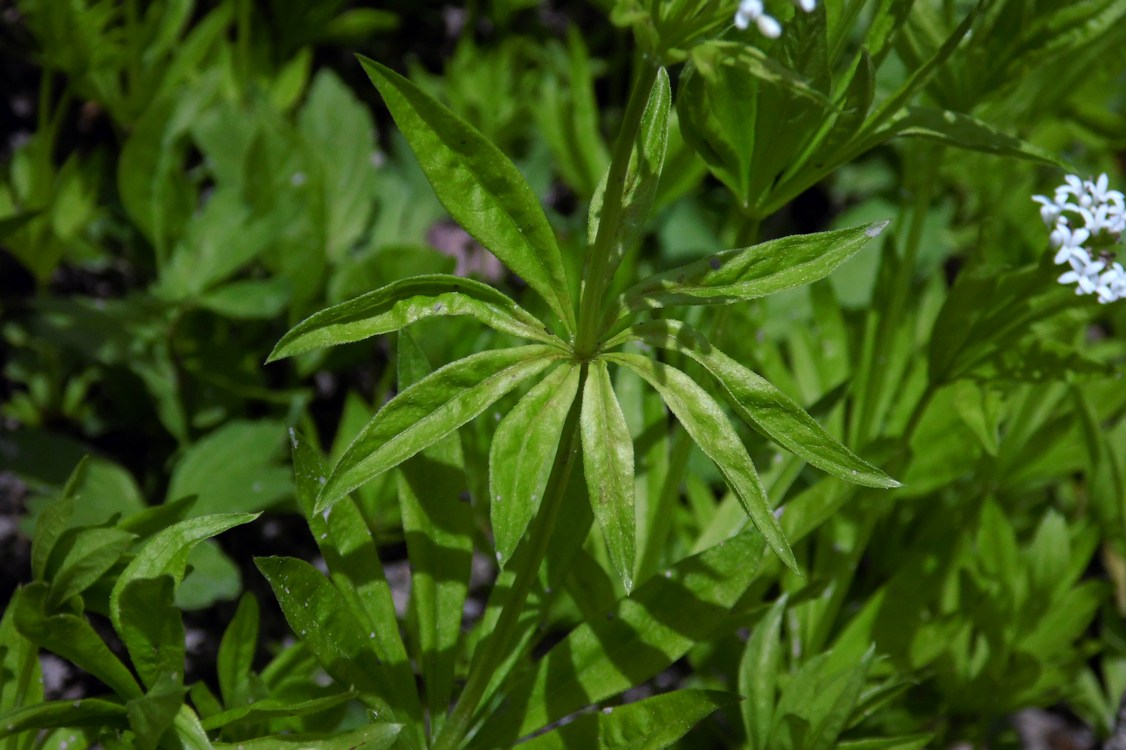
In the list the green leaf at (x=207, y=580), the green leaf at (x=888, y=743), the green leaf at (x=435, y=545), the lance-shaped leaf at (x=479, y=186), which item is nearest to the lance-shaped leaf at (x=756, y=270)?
the lance-shaped leaf at (x=479, y=186)

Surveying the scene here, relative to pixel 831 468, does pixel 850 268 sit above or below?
above

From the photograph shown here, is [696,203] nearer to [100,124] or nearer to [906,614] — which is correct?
[906,614]

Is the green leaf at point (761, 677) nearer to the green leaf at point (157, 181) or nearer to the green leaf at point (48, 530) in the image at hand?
the green leaf at point (48, 530)

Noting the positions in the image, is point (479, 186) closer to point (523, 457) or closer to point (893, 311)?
point (523, 457)

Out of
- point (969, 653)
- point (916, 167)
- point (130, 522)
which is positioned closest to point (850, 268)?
point (916, 167)

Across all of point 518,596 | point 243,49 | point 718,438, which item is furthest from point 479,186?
point 243,49

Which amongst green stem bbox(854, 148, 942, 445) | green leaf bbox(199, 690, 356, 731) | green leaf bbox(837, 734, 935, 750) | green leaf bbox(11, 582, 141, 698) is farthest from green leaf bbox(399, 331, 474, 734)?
green stem bbox(854, 148, 942, 445)

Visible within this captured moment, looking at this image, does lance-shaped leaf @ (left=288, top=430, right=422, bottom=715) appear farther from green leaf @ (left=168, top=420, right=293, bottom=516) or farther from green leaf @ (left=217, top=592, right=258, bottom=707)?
green leaf @ (left=168, top=420, right=293, bottom=516)
